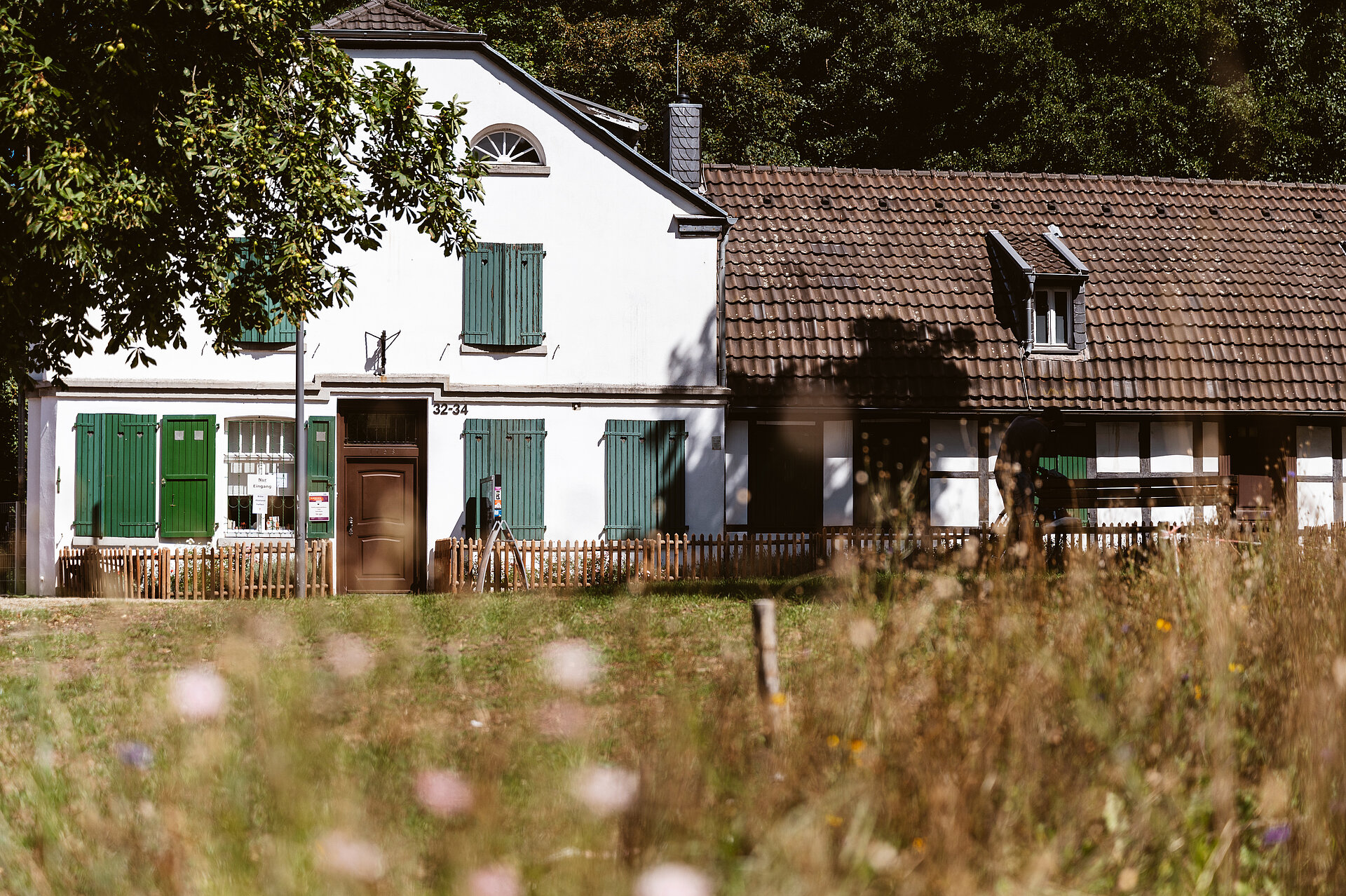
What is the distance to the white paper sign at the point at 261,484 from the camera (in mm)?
16531

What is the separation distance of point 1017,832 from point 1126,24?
28.0 metres

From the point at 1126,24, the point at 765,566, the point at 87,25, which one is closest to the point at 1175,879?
the point at 87,25

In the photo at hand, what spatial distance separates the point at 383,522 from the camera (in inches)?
668

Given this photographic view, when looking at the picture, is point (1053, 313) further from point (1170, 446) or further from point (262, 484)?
point (262, 484)

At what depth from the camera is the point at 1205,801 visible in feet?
11.6

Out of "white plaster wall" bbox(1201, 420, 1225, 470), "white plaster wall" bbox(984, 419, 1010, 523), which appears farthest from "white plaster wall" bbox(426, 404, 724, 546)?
"white plaster wall" bbox(1201, 420, 1225, 470)

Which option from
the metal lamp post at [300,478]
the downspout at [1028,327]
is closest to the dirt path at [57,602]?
the metal lamp post at [300,478]

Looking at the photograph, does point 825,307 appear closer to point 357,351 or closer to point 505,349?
point 505,349

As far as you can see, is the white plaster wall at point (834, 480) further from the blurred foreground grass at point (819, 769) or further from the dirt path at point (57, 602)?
the blurred foreground grass at point (819, 769)

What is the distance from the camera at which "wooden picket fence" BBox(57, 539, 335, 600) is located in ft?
51.0

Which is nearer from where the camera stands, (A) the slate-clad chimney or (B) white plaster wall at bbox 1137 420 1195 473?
(B) white plaster wall at bbox 1137 420 1195 473

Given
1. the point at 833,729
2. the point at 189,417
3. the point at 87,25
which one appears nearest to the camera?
the point at 833,729

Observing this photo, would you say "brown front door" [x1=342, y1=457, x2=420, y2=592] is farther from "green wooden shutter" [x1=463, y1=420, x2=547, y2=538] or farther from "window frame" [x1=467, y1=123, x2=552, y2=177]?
"window frame" [x1=467, y1=123, x2=552, y2=177]

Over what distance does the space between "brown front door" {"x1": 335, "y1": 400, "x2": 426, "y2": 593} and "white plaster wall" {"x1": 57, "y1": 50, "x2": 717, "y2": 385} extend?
715 millimetres
